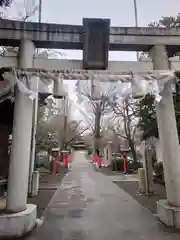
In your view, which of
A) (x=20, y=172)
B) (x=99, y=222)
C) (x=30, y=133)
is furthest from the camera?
(x=99, y=222)

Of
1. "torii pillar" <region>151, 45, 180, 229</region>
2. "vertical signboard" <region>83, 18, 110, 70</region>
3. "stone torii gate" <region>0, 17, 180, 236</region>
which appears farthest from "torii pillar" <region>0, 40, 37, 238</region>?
"torii pillar" <region>151, 45, 180, 229</region>

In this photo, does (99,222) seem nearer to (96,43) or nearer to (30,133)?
(30,133)

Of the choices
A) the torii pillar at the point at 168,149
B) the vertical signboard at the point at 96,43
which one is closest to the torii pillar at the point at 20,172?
the vertical signboard at the point at 96,43

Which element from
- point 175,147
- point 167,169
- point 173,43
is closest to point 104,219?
point 167,169

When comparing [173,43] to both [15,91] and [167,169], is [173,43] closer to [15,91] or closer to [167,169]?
[167,169]

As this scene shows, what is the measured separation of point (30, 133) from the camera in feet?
15.2

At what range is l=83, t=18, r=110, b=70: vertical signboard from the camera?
4578 mm

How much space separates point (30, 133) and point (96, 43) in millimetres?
A: 2672

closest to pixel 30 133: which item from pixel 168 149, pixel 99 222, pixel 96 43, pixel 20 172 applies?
pixel 20 172

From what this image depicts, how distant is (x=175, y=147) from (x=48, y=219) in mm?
3861

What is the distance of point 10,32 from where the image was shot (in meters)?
4.80

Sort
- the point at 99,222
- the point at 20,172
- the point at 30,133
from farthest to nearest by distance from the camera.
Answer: the point at 99,222
the point at 30,133
the point at 20,172

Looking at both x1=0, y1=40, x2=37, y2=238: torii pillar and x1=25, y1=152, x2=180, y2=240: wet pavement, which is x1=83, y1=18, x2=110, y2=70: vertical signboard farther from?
x1=25, y1=152, x2=180, y2=240: wet pavement

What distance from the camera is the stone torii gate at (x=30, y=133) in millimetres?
4185
